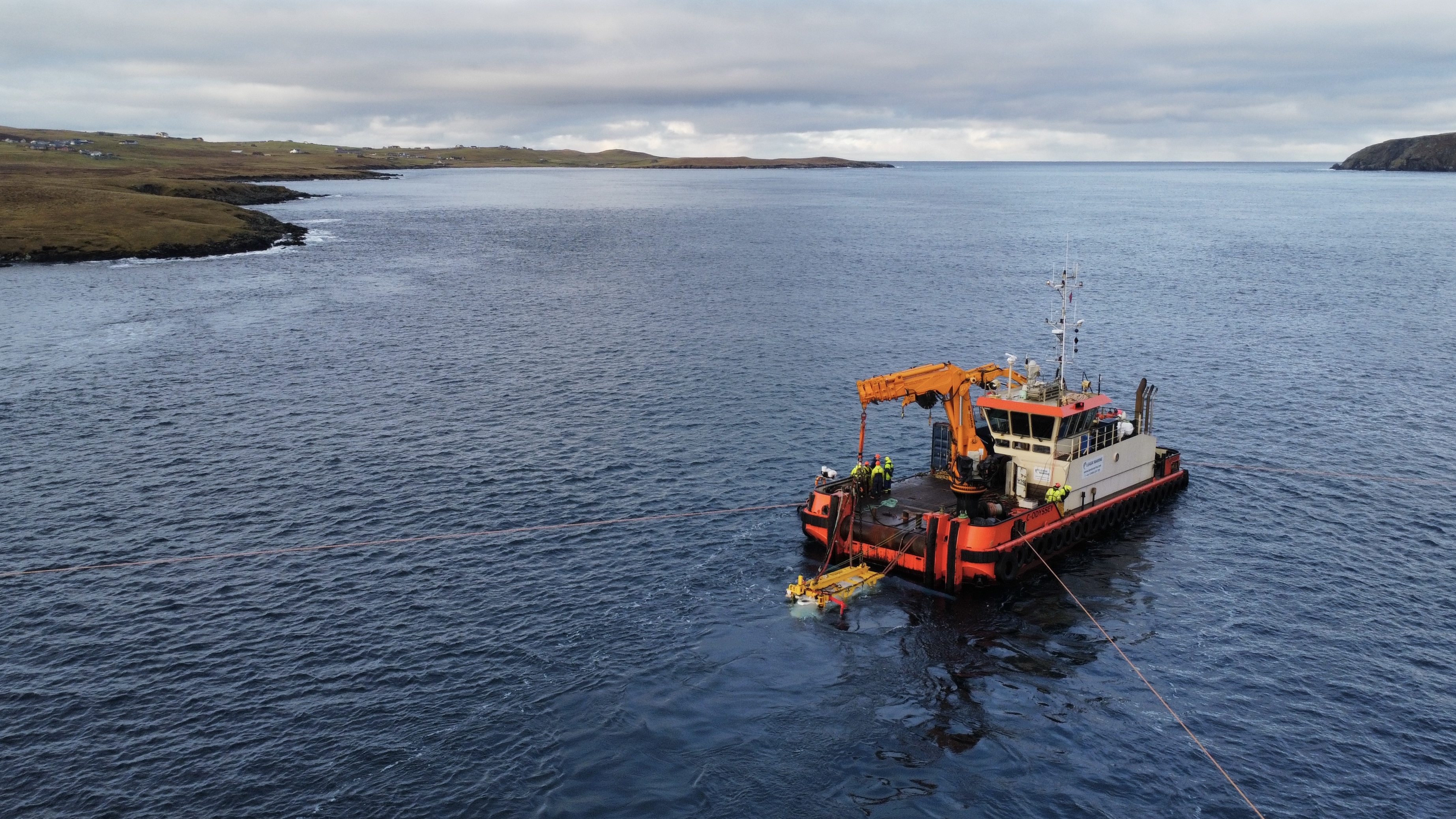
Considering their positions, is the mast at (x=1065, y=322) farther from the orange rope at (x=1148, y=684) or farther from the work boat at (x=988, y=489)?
the orange rope at (x=1148, y=684)

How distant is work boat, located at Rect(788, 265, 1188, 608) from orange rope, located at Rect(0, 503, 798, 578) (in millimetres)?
4483

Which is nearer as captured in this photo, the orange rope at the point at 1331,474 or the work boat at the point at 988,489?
the work boat at the point at 988,489

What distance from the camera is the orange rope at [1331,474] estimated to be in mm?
53812

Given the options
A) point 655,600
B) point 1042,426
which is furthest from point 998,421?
point 655,600

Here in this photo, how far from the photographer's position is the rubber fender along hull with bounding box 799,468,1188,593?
4091 centimetres

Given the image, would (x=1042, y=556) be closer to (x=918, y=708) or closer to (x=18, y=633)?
(x=918, y=708)

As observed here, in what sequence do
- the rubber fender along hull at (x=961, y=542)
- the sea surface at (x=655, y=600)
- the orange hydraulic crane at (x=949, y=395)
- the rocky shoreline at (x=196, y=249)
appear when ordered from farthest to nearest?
the rocky shoreline at (x=196, y=249)
the orange hydraulic crane at (x=949, y=395)
the rubber fender along hull at (x=961, y=542)
the sea surface at (x=655, y=600)

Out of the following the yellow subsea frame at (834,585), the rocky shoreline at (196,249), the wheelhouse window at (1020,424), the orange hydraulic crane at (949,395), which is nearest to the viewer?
the yellow subsea frame at (834,585)

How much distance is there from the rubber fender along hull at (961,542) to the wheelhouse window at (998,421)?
4410 millimetres

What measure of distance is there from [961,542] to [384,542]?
26662mm

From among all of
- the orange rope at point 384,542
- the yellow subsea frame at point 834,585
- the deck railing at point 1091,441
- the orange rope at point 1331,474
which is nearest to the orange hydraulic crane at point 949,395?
the deck railing at point 1091,441

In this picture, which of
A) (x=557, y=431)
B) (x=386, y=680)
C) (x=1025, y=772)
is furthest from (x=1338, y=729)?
(x=557, y=431)

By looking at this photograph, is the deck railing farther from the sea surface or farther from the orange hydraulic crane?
the sea surface

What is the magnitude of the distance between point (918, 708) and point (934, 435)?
21.1 meters
